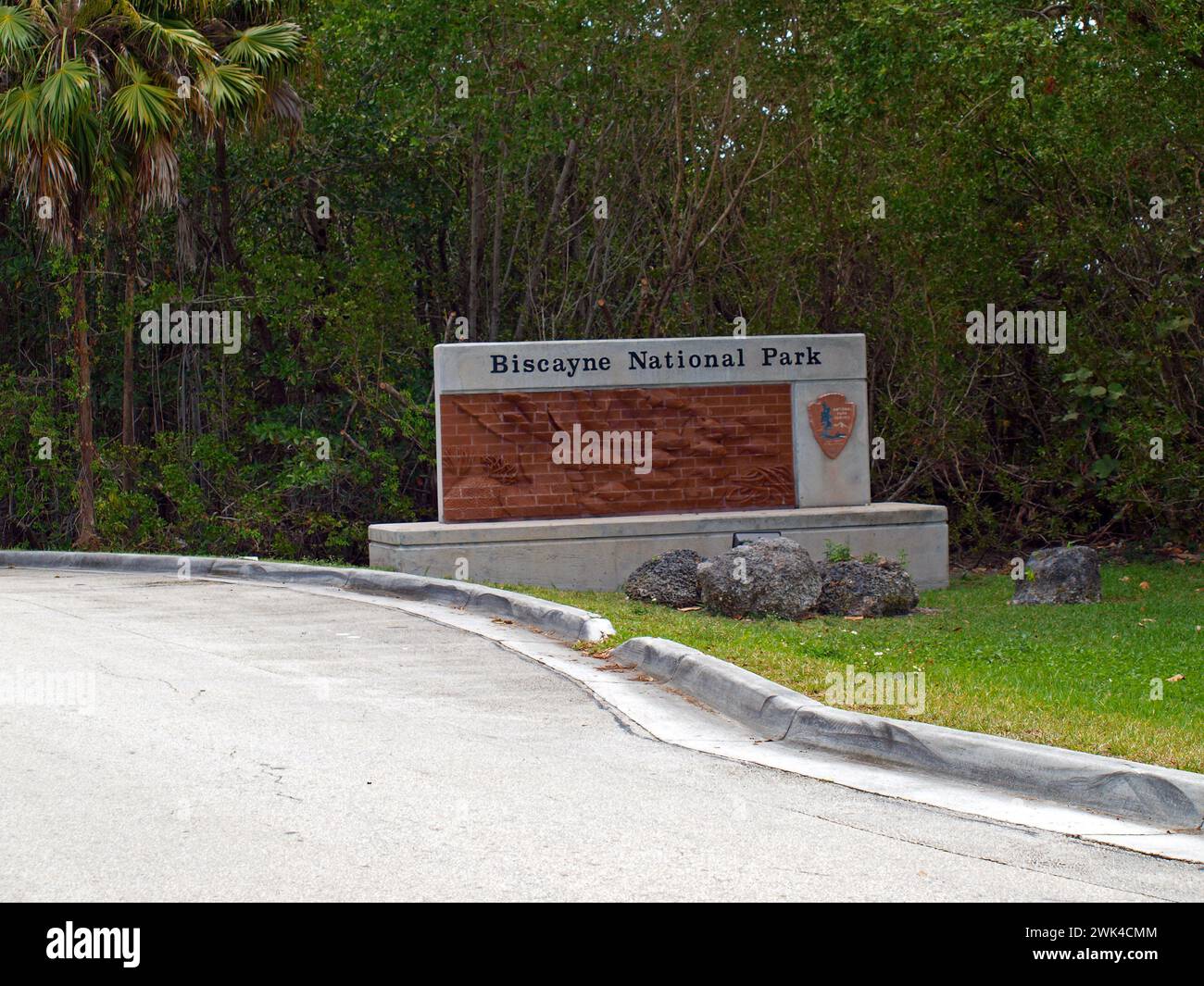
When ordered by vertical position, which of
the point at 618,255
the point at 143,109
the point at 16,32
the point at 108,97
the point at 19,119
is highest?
the point at 16,32

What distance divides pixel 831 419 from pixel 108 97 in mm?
9722

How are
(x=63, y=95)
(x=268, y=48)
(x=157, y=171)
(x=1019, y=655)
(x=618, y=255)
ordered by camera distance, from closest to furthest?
(x=1019, y=655)
(x=63, y=95)
(x=157, y=171)
(x=268, y=48)
(x=618, y=255)

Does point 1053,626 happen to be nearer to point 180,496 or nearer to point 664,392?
point 664,392

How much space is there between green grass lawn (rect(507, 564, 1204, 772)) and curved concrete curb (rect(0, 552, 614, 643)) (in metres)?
0.39

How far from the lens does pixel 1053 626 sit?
1231cm

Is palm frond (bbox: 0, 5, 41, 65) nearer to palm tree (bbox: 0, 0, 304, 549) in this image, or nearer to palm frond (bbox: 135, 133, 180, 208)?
palm tree (bbox: 0, 0, 304, 549)

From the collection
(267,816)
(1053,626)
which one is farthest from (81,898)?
(1053,626)

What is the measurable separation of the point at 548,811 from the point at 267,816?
47.4 inches

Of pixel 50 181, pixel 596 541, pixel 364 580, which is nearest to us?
pixel 364 580

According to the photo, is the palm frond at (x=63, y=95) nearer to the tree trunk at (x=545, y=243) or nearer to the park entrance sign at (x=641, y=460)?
the park entrance sign at (x=641, y=460)

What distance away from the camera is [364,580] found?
1448 cm

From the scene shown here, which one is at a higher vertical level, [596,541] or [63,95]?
[63,95]

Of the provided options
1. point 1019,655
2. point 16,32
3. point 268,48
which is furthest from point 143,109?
point 1019,655

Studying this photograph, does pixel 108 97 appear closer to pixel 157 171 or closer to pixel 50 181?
pixel 157 171
